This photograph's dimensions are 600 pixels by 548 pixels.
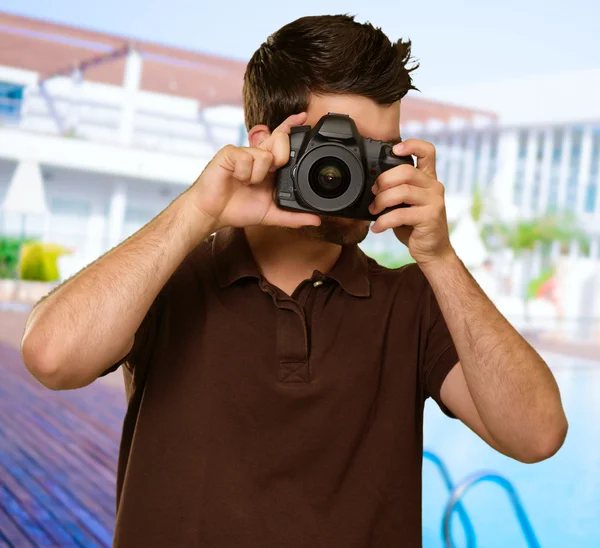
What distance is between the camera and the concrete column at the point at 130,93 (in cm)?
1013

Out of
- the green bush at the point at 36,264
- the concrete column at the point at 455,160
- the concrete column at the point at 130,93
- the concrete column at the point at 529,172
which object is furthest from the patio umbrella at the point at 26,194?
the concrete column at the point at 529,172

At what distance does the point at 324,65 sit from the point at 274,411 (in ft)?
1.38

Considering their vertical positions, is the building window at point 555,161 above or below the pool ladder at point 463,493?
above

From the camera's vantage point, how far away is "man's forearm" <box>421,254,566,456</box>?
3.08ft

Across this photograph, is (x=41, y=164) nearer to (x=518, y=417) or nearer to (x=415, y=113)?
(x=415, y=113)

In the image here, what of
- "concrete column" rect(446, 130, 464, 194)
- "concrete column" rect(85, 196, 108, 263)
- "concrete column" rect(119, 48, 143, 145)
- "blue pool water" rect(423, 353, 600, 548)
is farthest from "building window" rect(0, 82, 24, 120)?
"concrete column" rect(446, 130, 464, 194)

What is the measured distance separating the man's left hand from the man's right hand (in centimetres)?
8

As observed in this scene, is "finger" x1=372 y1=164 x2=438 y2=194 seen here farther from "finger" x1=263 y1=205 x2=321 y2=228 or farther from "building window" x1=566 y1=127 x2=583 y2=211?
"building window" x1=566 y1=127 x2=583 y2=211

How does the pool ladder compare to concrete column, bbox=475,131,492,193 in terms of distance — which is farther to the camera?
concrete column, bbox=475,131,492,193

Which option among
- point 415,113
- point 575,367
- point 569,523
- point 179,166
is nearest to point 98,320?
point 569,523

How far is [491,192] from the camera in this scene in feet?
42.9

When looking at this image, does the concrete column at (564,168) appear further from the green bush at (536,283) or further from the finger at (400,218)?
the finger at (400,218)

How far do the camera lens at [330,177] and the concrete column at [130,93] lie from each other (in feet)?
31.2

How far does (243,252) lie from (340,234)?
0.12m
